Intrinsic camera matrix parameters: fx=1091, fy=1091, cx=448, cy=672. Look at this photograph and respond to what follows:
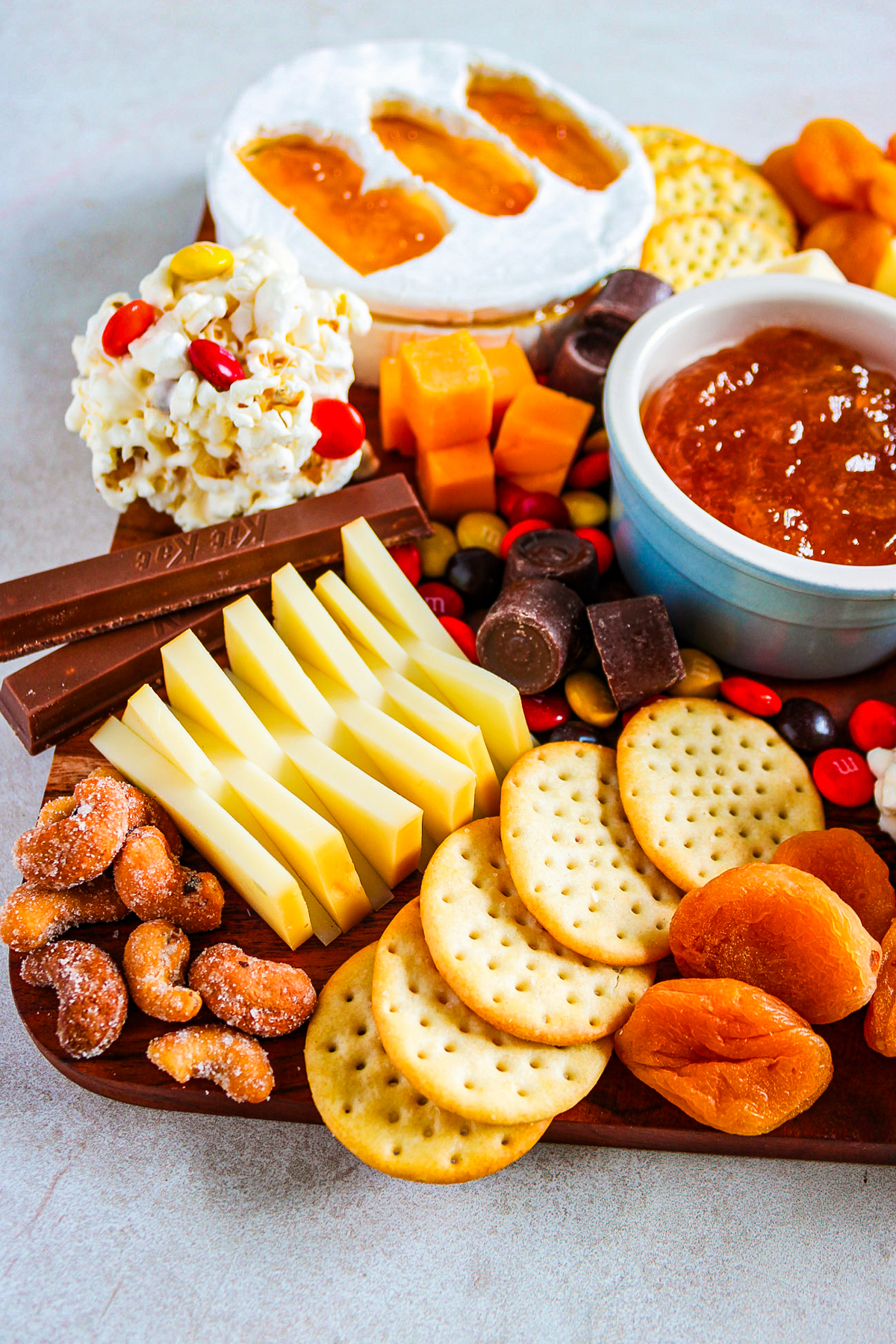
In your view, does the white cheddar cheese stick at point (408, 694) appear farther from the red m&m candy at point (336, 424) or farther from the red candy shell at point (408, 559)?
the red m&m candy at point (336, 424)

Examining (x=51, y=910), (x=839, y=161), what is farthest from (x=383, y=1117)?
(x=839, y=161)

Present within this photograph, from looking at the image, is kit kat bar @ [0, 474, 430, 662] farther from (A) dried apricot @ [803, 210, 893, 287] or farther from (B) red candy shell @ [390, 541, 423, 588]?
(A) dried apricot @ [803, 210, 893, 287]

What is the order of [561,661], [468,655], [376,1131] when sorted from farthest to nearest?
[468,655], [561,661], [376,1131]

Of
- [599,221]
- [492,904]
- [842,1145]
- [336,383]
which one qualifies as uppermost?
[599,221]

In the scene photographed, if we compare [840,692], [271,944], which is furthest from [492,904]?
[840,692]

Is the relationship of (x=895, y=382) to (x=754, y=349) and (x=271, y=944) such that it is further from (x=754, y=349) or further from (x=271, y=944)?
(x=271, y=944)

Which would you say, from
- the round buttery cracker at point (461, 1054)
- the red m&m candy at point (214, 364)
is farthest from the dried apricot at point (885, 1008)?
the red m&m candy at point (214, 364)
